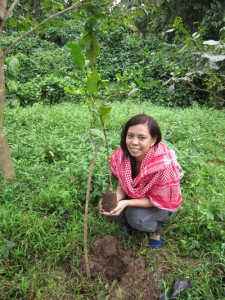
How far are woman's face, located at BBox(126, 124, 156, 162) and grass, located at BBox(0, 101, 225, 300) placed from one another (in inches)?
15.6

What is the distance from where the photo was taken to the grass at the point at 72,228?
1.62 metres

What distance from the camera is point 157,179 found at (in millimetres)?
1772

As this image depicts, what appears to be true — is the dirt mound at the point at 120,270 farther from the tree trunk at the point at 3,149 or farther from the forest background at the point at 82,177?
the tree trunk at the point at 3,149

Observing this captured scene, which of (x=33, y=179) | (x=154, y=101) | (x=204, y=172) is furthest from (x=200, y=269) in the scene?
(x=154, y=101)

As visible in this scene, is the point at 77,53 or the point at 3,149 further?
the point at 3,149

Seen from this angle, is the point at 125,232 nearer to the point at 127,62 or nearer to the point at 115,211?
the point at 115,211

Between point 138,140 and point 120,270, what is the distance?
34.1 inches

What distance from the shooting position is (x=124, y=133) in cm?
181

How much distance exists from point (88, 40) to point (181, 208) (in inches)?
59.9

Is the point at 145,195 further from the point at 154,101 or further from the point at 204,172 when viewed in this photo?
the point at 154,101

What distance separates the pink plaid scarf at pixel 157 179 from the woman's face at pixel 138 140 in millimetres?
68

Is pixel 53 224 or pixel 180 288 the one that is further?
pixel 53 224

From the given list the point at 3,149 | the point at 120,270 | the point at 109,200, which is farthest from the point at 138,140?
the point at 3,149

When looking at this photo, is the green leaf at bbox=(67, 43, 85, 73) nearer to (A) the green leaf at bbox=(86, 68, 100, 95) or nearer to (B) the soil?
(A) the green leaf at bbox=(86, 68, 100, 95)
